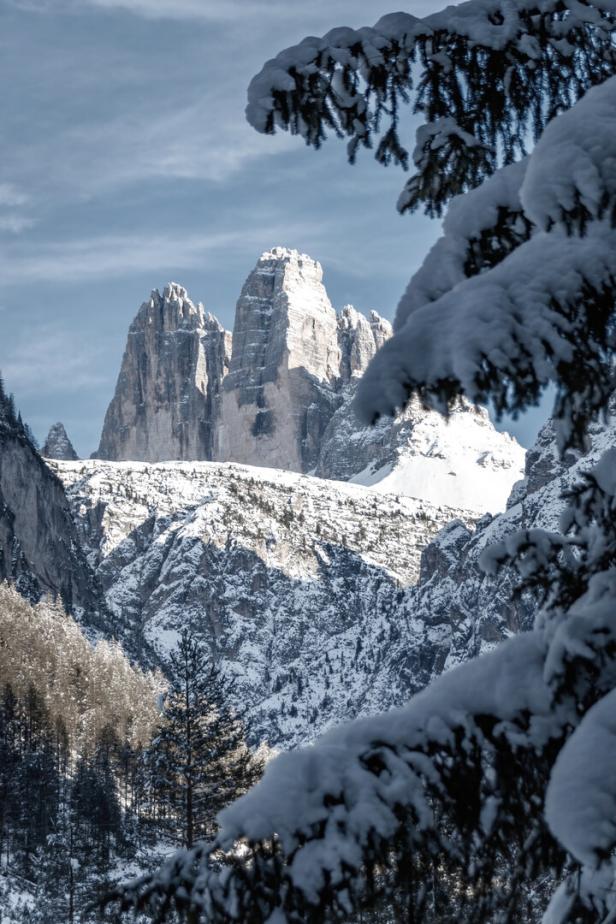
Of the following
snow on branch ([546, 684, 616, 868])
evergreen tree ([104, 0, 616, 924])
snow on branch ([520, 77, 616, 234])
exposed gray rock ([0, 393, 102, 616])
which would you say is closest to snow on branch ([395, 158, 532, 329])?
evergreen tree ([104, 0, 616, 924])

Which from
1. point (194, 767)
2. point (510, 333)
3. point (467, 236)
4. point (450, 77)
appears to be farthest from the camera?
point (194, 767)

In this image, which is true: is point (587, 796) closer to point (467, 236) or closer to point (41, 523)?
point (467, 236)

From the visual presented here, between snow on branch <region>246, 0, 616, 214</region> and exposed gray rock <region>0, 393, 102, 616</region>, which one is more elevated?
exposed gray rock <region>0, 393, 102, 616</region>

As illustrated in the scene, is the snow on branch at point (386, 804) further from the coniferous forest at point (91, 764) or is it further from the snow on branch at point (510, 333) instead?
the coniferous forest at point (91, 764)

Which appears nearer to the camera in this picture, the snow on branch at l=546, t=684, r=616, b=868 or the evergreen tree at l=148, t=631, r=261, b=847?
the snow on branch at l=546, t=684, r=616, b=868

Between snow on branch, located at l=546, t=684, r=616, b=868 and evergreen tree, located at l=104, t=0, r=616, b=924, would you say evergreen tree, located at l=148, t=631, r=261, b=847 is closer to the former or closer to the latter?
evergreen tree, located at l=104, t=0, r=616, b=924

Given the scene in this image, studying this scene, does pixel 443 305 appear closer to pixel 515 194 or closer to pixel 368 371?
pixel 368 371

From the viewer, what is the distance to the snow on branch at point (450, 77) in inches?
235

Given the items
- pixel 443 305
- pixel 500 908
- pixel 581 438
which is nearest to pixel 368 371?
pixel 443 305

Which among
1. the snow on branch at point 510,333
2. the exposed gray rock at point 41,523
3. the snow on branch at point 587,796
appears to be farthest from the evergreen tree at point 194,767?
the exposed gray rock at point 41,523

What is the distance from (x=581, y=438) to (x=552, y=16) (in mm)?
3033

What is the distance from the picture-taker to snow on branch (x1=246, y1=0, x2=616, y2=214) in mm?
5965

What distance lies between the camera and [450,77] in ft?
20.7

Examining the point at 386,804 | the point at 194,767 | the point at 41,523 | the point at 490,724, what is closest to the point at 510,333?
the point at 490,724
